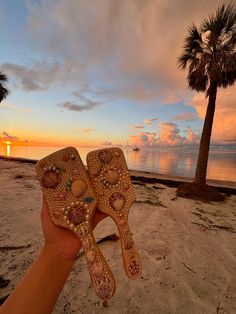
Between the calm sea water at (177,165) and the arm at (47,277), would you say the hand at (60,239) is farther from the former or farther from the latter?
the calm sea water at (177,165)

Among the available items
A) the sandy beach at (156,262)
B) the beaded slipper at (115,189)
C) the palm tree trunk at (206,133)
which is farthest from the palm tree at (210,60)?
the beaded slipper at (115,189)

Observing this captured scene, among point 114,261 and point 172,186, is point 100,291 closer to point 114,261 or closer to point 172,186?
point 114,261

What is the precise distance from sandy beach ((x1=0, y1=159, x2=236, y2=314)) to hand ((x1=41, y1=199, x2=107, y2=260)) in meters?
0.89

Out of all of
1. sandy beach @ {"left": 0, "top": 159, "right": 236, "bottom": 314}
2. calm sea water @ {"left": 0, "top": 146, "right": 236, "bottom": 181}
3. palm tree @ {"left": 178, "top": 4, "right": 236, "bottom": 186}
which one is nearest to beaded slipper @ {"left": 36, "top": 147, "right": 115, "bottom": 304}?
sandy beach @ {"left": 0, "top": 159, "right": 236, "bottom": 314}

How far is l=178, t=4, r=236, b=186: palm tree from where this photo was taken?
7.10 m

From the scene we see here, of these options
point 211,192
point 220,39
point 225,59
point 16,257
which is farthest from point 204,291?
point 220,39

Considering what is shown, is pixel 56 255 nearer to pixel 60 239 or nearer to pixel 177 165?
pixel 60 239

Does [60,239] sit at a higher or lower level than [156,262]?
higher

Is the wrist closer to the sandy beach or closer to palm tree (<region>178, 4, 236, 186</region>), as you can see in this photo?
the sandy beach

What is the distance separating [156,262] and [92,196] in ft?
5.28

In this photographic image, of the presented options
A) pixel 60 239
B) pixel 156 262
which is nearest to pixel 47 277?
pixel 60 239

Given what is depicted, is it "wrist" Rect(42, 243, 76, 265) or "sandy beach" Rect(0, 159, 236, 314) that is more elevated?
"wrist" Rect(42, 243, 76, 265)

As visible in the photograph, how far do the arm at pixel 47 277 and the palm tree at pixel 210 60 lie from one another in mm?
7000

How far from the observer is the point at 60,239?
1.32 meters
